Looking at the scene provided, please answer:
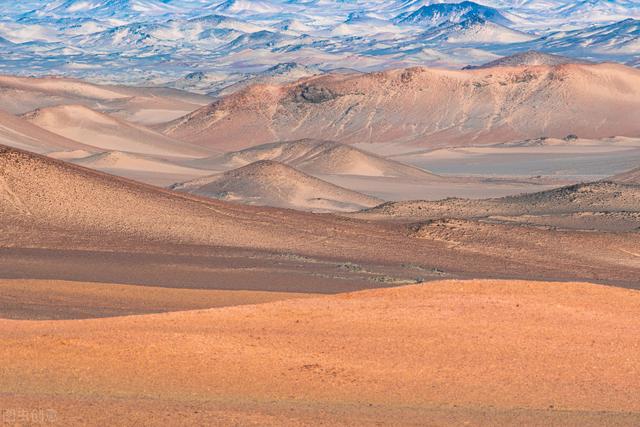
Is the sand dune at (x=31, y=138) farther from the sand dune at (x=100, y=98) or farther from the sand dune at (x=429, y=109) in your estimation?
the sand dune at (x=100, y=98)

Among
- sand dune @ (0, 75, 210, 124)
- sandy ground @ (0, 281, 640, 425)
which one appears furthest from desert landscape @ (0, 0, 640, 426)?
sand dune @ (0, 75, 210, 124)

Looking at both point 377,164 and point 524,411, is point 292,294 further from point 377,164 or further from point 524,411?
point 377,164

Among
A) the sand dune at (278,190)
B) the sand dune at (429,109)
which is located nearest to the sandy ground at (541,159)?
the sand dune at (429,109)

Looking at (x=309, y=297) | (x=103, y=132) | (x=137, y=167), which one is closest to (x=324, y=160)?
(x=137, y=167)

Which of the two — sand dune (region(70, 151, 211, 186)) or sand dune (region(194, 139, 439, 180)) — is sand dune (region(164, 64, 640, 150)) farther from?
sand dune (region(70, 151, 211, 186))

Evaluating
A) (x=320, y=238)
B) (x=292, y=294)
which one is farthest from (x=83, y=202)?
(x=292, y=294)

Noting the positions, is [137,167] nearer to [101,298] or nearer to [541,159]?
[541,159]
